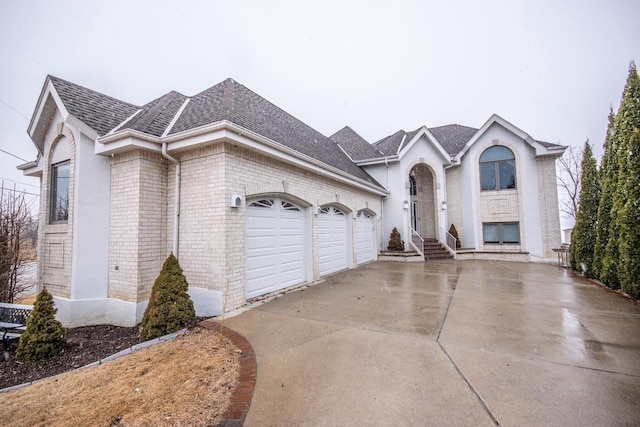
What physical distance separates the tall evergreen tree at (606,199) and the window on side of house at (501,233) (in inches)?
248

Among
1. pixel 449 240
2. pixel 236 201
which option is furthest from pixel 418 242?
pixel 236 201

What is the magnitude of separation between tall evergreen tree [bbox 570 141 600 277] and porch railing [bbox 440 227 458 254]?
5.01 m

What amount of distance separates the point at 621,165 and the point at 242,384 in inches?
398

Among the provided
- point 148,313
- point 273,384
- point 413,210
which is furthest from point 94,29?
point 413,210

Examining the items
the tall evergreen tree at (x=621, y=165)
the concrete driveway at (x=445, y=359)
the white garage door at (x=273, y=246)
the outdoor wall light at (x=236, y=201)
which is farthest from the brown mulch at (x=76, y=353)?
the tall evergreen tree at (x=621, y=165)

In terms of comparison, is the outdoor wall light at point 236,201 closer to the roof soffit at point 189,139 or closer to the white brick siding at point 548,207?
the roof soffit at point 189,139

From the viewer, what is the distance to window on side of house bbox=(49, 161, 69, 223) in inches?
270

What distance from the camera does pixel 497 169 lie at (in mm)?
14969

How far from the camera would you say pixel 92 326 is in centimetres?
611

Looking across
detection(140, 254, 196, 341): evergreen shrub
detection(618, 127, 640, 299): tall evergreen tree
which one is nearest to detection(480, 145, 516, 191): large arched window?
detection(618, 127, 640, 299): tall evergreen tree

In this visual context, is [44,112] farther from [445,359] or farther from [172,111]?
[445,359]

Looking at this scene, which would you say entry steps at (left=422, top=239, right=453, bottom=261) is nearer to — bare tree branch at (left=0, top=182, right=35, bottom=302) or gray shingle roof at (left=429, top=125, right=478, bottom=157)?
gray shingle roof at (left=429, top=125, right=478, bottom=157)

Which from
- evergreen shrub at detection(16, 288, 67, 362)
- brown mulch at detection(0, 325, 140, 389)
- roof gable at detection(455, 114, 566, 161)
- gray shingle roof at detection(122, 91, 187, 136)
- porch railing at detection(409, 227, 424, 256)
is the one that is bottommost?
brown mulch at detection(0, 325, 140, 389)

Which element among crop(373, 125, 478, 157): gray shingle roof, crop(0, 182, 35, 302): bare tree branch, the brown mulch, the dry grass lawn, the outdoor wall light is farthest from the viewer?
crop(373, 125, 478, 157): gray shingle roof
